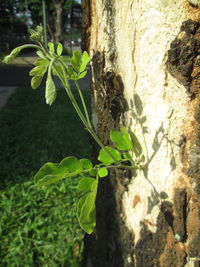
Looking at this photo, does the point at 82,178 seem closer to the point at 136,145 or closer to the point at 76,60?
the point at 136,145

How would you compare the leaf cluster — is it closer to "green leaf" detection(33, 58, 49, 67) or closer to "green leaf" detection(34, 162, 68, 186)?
"green leaf" detection(34, 162, 68, 186)

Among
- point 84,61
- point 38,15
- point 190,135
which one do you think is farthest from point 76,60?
point 38,15

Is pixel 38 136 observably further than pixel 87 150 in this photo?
Answer: Yes

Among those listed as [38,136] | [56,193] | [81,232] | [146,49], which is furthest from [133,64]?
[38,136]

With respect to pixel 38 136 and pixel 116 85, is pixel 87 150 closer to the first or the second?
pixel 38 136

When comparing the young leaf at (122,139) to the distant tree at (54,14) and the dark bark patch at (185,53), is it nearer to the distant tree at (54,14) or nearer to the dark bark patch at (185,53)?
the dark bark patch at (185,53)
